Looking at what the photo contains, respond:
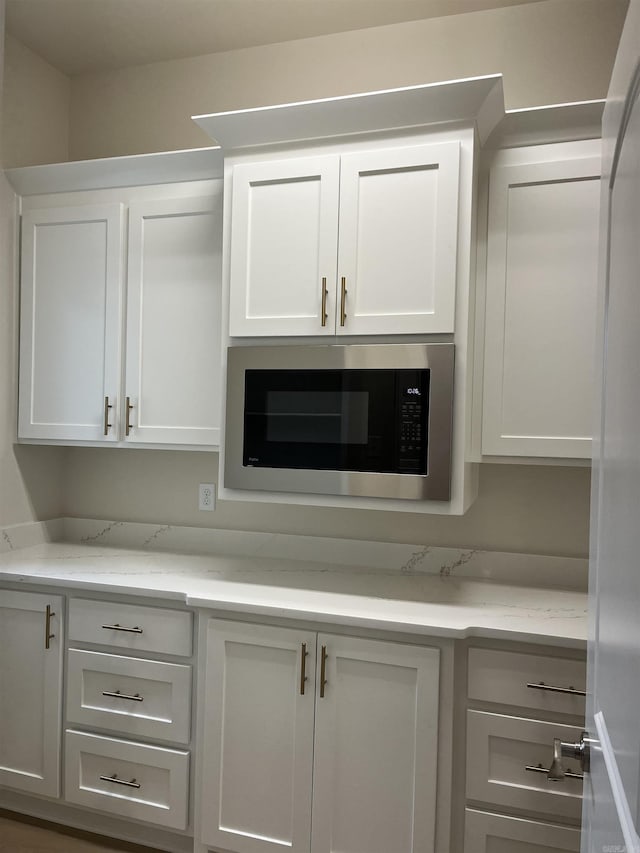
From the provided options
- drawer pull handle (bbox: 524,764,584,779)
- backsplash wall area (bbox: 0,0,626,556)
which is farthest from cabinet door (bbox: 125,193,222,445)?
drawer pull handle (bbox: 524,764,584,779)

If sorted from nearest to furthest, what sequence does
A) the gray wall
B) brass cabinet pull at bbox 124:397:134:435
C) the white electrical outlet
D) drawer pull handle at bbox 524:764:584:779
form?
drawer pull handle at bbox 524:764:584:779
brass cabinet pull at bbox 124:397:134:435
the gray wall
the white electrical outlet

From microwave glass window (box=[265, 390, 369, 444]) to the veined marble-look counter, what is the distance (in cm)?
49

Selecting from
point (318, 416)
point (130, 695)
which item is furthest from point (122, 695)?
point (318, 416)

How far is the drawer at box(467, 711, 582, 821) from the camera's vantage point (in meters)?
1.69

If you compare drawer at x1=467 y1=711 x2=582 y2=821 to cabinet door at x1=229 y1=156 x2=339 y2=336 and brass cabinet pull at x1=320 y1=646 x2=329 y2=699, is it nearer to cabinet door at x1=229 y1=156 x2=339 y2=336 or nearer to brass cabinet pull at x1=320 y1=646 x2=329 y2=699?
brass cabinet pull at x1=320 y1=646 x2=329 y2=699

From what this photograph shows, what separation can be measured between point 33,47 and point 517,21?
1.90m

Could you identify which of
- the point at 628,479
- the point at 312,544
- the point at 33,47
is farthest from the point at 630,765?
the point at 33,47

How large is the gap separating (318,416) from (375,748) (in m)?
0.97

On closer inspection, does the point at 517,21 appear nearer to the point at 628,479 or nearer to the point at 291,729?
the point at 628,479

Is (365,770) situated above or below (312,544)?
below

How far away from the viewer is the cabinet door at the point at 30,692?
7.29 feet

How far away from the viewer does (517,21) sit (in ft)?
7.48

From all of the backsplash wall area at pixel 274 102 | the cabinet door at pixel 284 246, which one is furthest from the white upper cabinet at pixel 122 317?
the cabinet door at pixel 284 246

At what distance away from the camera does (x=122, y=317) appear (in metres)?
2.46
